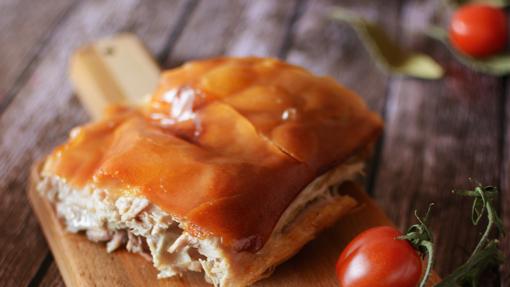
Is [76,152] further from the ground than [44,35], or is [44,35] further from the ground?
[76,152]

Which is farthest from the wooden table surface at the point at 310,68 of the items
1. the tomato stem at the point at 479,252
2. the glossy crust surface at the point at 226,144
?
the tomato stem at the point at 479,252

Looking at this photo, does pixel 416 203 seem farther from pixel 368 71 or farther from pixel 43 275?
pixel 43 275

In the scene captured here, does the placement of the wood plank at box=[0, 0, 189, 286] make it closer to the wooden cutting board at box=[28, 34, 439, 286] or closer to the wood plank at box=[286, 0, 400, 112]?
the wooden cutting board at box=[28, 34, 439, 286]

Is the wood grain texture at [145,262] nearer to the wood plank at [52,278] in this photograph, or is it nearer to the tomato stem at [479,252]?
the wood plank at [52,278]

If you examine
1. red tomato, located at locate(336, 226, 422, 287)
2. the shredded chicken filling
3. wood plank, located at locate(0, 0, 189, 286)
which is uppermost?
red tomato, located at locate(336, 226, 422, 287)

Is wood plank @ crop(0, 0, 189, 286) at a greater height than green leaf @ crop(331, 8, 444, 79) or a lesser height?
lesser

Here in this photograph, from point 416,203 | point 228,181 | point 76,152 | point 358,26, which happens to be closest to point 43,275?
point 76,152

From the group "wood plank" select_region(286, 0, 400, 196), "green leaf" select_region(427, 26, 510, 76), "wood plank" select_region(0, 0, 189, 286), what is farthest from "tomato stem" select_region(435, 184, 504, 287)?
"green leaf" select_region(427, 26, 510, 76)
